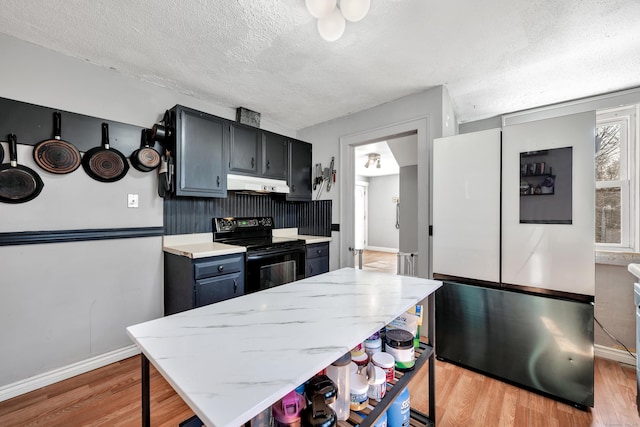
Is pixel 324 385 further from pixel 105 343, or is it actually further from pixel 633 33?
pixel 633 33

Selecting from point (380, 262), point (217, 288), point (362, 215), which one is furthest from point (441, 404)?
point (362, 215)

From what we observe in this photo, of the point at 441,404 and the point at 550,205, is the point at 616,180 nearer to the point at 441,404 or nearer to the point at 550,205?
the point at 550,205

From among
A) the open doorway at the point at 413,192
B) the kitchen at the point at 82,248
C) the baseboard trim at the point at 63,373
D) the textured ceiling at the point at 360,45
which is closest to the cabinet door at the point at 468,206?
the open doorway at the point at 413,192

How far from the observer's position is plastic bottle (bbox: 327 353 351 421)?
87 cm

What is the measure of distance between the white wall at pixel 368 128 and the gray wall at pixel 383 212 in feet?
15.8

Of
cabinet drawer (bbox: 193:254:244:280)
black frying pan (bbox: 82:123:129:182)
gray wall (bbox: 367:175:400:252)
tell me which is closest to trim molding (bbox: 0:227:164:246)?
black frying pan (bbox: 82:123:129:182)

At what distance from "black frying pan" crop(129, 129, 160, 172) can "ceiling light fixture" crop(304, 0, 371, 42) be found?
1.77 metres

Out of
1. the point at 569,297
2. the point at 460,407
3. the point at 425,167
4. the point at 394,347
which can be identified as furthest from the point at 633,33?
the point at 460,407

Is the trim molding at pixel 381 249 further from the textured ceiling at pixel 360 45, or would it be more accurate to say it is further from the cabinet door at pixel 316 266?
the textured ceiling at pixel 360 45

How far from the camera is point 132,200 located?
89.2 inches

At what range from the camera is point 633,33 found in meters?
1.66

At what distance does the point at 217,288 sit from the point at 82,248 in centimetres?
104

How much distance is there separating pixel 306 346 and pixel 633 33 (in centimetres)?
266

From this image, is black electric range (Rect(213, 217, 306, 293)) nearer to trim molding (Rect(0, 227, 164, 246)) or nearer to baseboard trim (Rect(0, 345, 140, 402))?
trim molding (Rect(0, 227, 164, 246))
